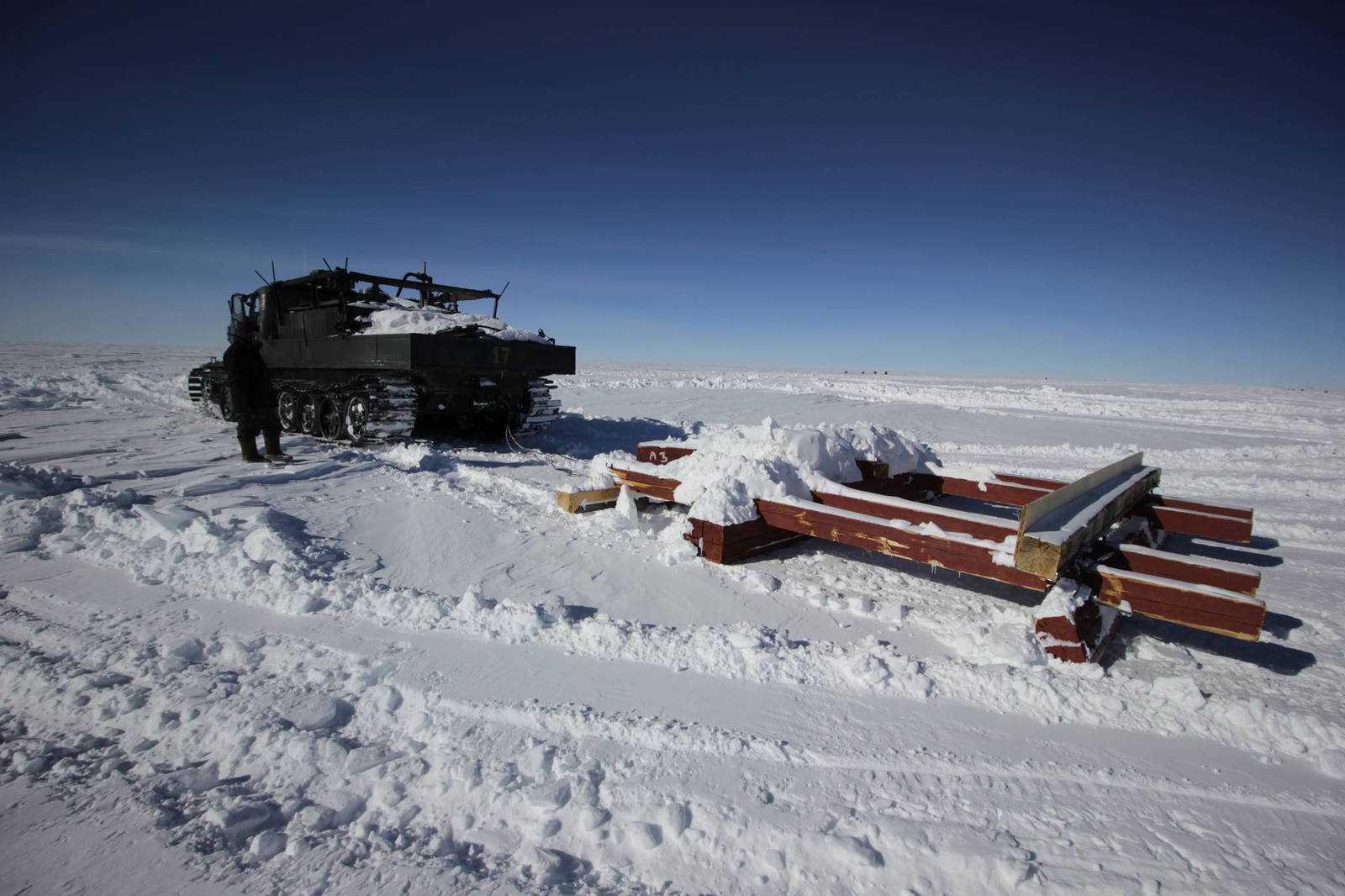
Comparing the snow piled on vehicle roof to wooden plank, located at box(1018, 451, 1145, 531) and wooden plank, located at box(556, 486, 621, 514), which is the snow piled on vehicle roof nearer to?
wooden plank, located at box(556, 486, 621, 514)

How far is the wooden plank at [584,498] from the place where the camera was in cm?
473

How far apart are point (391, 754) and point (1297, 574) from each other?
6.09m

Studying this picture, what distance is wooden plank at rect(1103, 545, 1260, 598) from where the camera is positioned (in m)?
2.78

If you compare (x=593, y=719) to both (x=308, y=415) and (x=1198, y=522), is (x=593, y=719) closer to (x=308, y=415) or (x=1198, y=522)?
(x=1198, y=522)

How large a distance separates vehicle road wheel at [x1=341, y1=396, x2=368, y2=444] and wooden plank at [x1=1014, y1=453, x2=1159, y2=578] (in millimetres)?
7545

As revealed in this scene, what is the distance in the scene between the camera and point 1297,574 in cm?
438

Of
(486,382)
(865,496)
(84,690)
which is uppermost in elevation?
(486,382)

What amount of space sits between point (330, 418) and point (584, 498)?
5.89 meters

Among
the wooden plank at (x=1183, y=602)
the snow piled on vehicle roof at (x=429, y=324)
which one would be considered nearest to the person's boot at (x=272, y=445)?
the snow piled on vehicle roof at (x=429, y=324)

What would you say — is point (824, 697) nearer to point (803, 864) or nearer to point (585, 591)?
point (803, 864)

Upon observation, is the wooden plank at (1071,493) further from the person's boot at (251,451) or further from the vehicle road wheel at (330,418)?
the vehicle road wheel at (330,418)

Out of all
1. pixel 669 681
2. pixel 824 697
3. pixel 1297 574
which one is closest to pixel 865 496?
pixel 824 697

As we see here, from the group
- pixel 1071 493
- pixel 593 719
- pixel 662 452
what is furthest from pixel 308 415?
pixel 1071 493

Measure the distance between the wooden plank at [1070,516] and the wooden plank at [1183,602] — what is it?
20 cm
